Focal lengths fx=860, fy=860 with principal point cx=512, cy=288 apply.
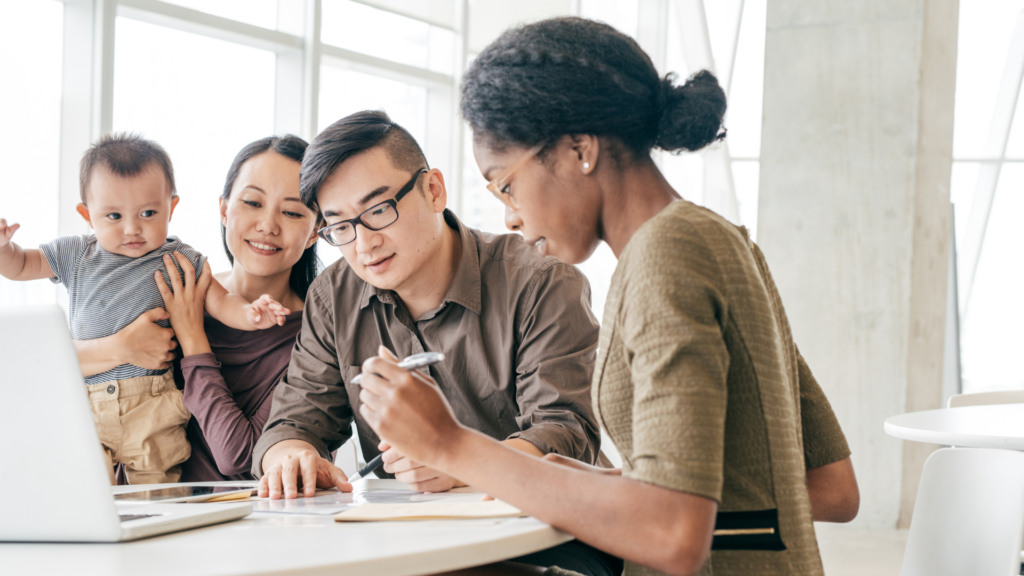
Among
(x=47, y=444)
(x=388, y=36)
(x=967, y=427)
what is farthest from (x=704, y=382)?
(x=388, y=36)

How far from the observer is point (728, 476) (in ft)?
3.60

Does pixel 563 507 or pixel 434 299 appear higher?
pixel 434 299

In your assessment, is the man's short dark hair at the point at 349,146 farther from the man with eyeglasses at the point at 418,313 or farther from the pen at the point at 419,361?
the pen at the point at 419,361

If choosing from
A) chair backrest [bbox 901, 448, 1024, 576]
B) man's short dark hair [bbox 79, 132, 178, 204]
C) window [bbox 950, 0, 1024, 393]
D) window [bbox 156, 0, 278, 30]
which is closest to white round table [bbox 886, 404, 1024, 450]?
chair backrest [bbox 901, 448, 1024, 576]

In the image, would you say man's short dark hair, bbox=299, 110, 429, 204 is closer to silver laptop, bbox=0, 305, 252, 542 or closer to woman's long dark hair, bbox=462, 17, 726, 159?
woman's long dark hair, bbox=462, 17, 726, 159

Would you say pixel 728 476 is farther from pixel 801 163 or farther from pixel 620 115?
pixel 801 163

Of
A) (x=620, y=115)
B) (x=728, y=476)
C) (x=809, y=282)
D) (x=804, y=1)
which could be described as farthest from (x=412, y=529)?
(x=804, y=1)

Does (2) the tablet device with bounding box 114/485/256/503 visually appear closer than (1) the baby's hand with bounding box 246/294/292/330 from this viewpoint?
Yes

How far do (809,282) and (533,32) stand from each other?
3.90 meters

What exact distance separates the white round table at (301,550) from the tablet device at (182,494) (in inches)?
13.1

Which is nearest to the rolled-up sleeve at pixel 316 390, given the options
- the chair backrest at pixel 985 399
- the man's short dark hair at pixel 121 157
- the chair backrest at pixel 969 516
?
the man's short dark hair at pixel 121 157

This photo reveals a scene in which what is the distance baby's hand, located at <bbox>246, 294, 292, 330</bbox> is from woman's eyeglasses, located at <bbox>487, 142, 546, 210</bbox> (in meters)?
0.97

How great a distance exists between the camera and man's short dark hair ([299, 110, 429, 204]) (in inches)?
73.3

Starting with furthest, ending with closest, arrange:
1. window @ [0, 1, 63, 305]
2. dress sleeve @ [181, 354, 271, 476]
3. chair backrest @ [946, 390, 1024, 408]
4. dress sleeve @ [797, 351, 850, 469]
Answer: window @ [0, 1, 63, 305] → chair backrest @ [946, 390, 1024, 408] → dress sleeve @ [181, 354, 271, 476] → dress sleeve @ [797, 351, 850, 469]
